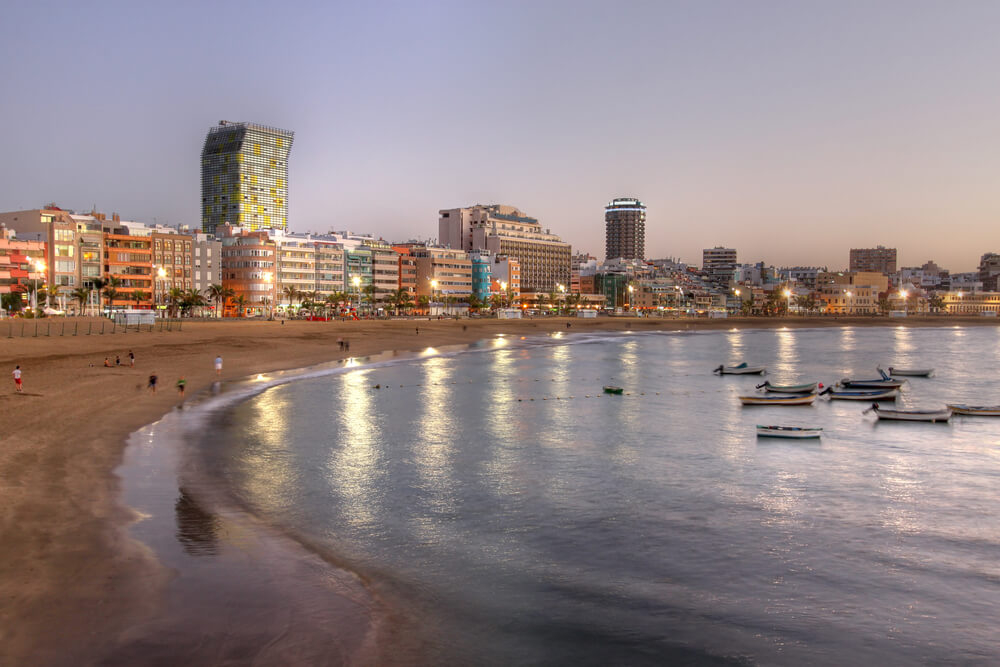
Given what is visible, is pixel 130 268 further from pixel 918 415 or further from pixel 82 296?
pixel 918 415

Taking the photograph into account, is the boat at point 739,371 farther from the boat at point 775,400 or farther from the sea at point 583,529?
the sea at point 583,529

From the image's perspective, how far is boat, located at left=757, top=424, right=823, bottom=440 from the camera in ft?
120

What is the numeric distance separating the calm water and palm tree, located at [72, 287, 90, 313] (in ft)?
275

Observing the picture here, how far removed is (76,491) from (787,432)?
3180 cm

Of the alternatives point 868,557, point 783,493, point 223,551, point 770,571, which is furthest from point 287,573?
point 783,493

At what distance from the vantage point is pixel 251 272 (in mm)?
155125

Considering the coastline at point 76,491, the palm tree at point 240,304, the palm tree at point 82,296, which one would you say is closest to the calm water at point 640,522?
the coastline at point 76,491

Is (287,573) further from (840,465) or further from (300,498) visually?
(840,465)

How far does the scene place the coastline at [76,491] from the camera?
13602mm

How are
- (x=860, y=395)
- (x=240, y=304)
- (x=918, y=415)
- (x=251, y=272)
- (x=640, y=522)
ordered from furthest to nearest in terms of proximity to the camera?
(x=251, y=272) < (x=240, y=304) < (x=860, y=395) < (x=918, y=415) < (x=640, y=522)

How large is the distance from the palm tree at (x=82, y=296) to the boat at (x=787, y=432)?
4377 inches

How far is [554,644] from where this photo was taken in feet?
46.4

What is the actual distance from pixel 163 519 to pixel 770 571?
54.9ft

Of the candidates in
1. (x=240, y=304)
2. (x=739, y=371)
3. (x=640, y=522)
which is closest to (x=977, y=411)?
(x=739, y=371)
